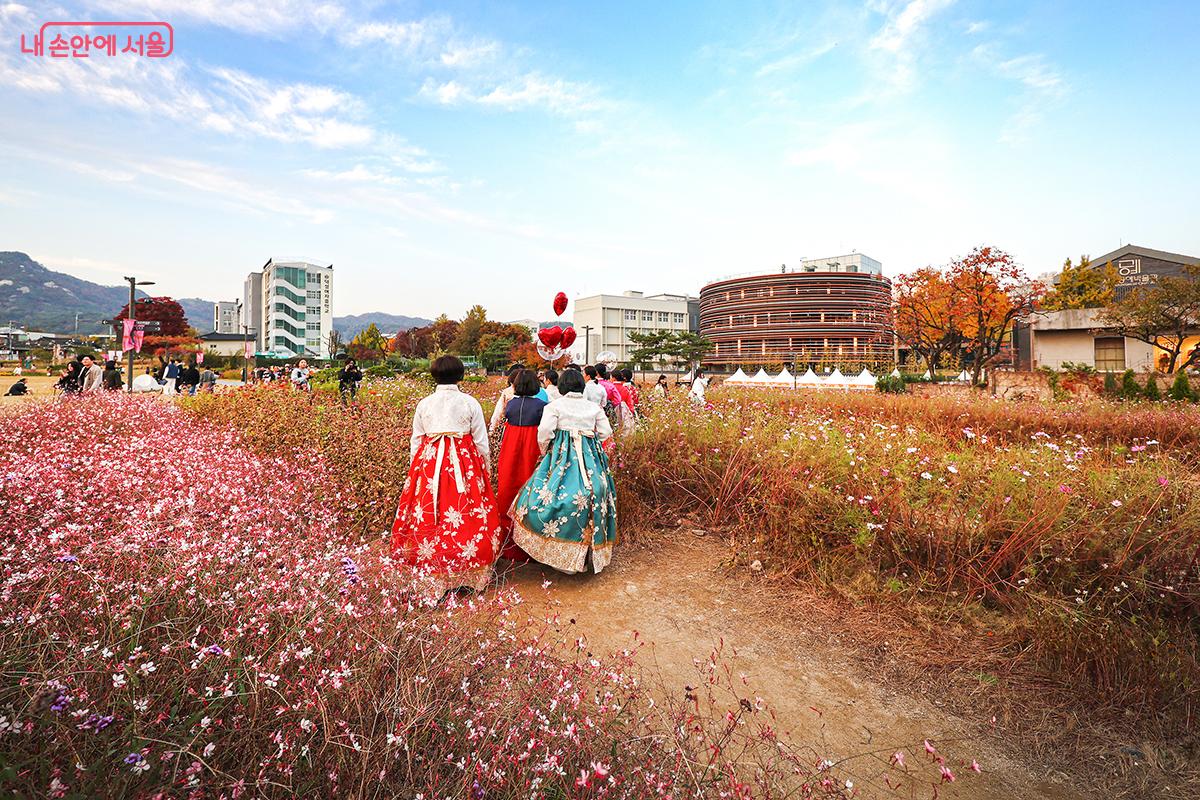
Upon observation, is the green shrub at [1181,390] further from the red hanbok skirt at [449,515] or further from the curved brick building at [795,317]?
the curved brick building at [795,317]

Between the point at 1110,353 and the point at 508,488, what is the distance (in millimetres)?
28063

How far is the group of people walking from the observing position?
4.12 m

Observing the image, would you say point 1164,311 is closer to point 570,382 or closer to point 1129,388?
point 1129,388

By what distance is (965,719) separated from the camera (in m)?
2.85

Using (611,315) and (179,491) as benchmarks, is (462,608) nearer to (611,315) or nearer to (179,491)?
(179,491)

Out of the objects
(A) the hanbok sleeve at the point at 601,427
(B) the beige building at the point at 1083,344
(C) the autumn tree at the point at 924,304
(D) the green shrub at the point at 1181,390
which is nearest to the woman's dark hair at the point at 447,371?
(A) the hanbok sleeve at the point at 601,427

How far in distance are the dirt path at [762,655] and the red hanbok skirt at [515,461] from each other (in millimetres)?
646

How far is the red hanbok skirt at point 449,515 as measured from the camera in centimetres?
406

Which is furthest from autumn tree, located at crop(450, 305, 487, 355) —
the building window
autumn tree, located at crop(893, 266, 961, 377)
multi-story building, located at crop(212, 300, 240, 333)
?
multi-story building, located at crop(212, 300, 240, 333)

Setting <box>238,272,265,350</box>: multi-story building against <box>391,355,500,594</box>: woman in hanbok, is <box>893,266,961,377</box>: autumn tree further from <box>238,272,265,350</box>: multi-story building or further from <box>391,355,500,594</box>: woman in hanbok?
<box>238,272,265,350</box>: multi-story building

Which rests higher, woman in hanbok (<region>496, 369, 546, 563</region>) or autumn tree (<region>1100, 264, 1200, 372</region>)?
autumn tree (<region>1100, 264, 1200, 372</region>)

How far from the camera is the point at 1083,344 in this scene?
22.7 meters

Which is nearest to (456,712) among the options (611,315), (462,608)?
(462,608)

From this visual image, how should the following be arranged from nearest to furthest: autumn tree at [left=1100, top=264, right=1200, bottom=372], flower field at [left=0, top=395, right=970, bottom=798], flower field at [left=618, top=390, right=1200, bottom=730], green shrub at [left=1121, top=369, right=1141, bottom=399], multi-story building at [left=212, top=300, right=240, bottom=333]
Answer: flower field at [left=0, top=395, right=970, bottom=798] < flower field at [left=618, top=390, right=1200, bottom=730] < green shrub at [left=1121, top=369, right=1141, bottom=399] < autumn tree at [left=1100, top=264, right=1200, bottom=372] < multi-story building at [left=212, top=300, right=240, bottom=333]
